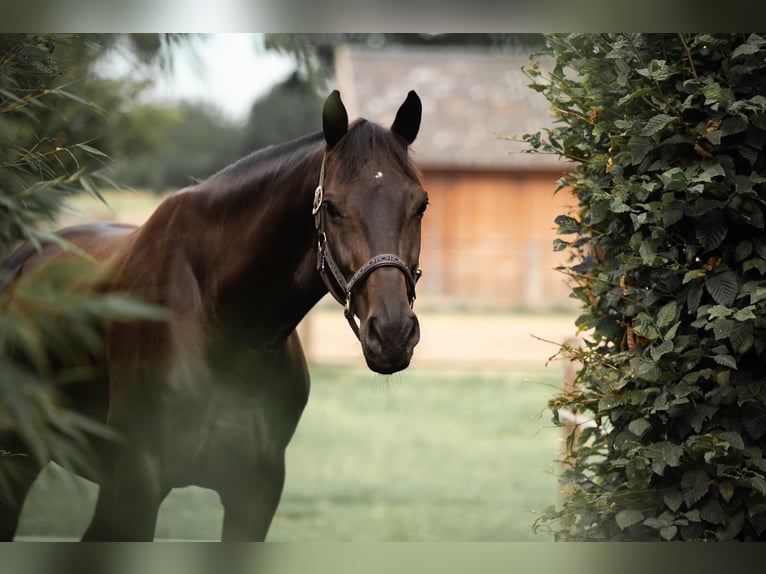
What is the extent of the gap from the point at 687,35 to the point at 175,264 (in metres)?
1.70

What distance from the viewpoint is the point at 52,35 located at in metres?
2.60

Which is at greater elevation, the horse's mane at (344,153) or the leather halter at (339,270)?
the horse's mane at (344,153)

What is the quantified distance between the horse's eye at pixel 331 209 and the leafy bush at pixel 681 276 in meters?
0.71

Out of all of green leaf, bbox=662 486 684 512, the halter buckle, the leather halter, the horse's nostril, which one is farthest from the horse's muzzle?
green leaf, bbox=662 486 684 512

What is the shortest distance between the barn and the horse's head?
11.2m

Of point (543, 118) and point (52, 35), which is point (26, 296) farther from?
point (543, 118)

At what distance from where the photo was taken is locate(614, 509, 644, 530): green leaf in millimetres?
2713

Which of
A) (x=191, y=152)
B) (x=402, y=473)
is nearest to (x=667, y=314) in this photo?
(x=402, y=473)

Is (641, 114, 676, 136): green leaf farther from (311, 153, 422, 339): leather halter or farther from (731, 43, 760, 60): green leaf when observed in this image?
(311, 153, 422, 339): leather halter

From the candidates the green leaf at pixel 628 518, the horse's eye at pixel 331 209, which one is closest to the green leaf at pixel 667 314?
the green leaf at pixel 628 518

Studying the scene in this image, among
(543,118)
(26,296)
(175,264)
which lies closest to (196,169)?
(543,118)

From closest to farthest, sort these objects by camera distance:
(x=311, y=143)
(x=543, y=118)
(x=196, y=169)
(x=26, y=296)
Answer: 1. (x=26, y=296)
2. (x=311, y=143)
3. (x=543, y=118)
4. (x=196, y=169)

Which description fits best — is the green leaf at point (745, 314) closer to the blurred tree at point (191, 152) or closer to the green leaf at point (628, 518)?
the green leaf at point (628, 518)

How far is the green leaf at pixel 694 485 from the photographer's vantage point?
8.73 ft
